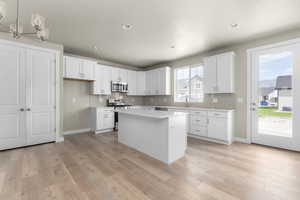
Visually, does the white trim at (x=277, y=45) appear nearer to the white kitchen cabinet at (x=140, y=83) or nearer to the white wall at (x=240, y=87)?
the white wall at (x=240, y=87)

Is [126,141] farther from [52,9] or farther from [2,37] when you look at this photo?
[2,37]

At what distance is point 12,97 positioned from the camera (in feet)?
10.0

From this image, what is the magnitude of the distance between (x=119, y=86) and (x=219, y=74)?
361cm

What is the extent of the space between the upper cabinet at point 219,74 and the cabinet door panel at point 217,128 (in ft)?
2.73

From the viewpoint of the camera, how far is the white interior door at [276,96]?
2.96m

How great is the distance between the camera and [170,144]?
7.78 ft

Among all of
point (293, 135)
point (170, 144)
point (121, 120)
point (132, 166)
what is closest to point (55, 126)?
point (121, 120)

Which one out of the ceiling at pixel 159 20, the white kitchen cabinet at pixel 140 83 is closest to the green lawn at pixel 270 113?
the ceiling at pixel 159 20

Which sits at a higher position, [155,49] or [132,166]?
[155,49]

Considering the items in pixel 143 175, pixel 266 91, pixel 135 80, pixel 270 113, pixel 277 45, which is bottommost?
pixel 143 175

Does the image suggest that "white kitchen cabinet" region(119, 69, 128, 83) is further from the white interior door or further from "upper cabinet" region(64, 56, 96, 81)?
the white interior door

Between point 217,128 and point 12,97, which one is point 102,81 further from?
point 217,128

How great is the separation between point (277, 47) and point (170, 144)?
3.45 metres

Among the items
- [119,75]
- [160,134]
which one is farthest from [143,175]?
[119,75]
